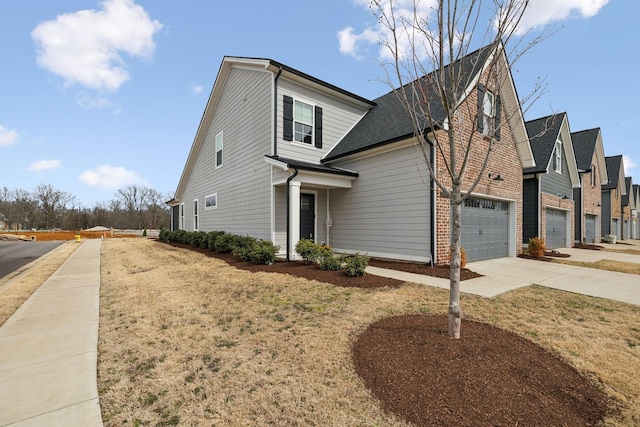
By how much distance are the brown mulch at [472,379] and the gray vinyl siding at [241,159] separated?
307 inches

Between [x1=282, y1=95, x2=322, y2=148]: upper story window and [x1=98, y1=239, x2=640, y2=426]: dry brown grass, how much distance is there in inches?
249

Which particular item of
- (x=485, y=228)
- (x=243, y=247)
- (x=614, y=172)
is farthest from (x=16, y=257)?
(x=614, y=172)

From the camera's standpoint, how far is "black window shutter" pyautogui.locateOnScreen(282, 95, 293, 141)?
1075 centimetres

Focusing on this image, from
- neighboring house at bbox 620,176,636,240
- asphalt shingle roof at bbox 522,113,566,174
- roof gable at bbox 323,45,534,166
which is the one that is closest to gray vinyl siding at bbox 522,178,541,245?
asphalt shingle roof at bbox 522,113,566,174

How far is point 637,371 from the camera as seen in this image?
9.91 ft

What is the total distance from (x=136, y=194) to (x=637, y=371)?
73012mm

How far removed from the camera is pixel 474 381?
8.68ft

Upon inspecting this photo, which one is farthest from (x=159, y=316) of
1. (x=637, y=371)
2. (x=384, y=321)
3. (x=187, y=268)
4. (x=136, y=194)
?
(x=136, y=194)

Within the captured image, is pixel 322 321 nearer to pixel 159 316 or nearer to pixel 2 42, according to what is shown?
pixel 159 316

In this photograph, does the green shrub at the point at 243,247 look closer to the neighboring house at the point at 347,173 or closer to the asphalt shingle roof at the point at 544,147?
the neighboring house at the point at 347,173

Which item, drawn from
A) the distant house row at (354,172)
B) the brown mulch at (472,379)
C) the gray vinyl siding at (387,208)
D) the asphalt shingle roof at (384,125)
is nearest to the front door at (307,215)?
the distant house row at (354,172)

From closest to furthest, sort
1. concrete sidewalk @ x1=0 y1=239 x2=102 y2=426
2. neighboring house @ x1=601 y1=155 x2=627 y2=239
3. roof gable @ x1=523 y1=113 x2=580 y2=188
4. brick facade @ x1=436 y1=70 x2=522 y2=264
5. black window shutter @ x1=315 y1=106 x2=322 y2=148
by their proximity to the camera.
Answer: concrete sidewalk @ x1=0 y1=239 x2=102 y2=426 < brick facade @ x1=436 y1=70 x2=522 y2=264 < black window shutter @ x1=315 y1=106 x2=322 y2=148 < roof gable @ x1=523 y1=113 x2=580 y2=188 < neighboring house @ x1=601 y1=155 x2=627 y2=239

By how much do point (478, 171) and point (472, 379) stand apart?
8993 millimetres

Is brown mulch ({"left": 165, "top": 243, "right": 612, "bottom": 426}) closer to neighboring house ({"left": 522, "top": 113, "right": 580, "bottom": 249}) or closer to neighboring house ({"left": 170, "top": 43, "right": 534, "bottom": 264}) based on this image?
neighboring house ({"left": 170, "top": 43, "right": 534, "bottom": 264})
